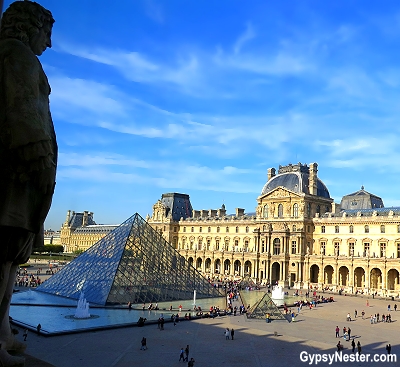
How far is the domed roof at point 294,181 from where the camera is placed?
60.4m

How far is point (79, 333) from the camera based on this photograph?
21.6 meters

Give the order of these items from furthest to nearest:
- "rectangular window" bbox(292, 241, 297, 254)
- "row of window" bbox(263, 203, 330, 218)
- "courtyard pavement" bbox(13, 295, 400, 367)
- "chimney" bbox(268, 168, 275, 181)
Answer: "chimney" bbox(268, 168, 275, 181), "row of window" bbox(263, 203, 330, 218), "rectangular window" bbox(292, 241, 297, 254), "courtyard pavement" bbox(13, 295, 400, 367)

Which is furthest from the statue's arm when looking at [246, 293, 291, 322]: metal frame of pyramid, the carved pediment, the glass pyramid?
the carved pediment

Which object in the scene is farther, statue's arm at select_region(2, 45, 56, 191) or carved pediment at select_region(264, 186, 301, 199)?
carved pediment at select_region(264, 186, 301, 199)

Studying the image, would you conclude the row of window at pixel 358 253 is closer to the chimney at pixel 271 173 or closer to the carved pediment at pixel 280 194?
the carved pediment at pixel 280 194

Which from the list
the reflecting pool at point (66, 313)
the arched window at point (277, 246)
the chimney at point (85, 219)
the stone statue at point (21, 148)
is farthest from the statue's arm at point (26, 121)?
the chimney at point (85, 219)

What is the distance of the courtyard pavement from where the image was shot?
17.0 m

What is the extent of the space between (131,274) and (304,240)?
3141 cm

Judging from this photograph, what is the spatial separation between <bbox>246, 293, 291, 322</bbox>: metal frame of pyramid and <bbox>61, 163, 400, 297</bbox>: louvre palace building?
81.1 feet

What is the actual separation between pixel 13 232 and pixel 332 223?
188ft

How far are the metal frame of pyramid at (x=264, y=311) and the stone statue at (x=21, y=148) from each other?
27448 millimetres

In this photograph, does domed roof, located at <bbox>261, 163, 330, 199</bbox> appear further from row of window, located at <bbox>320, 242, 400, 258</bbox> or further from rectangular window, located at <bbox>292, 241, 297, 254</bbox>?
row of window, located at <bbox>320, 242, 400, 258</bbox>

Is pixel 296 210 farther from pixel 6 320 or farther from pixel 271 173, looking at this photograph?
pixel 6 320

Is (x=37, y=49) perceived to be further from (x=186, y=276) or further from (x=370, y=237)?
(x=370, y=237)
